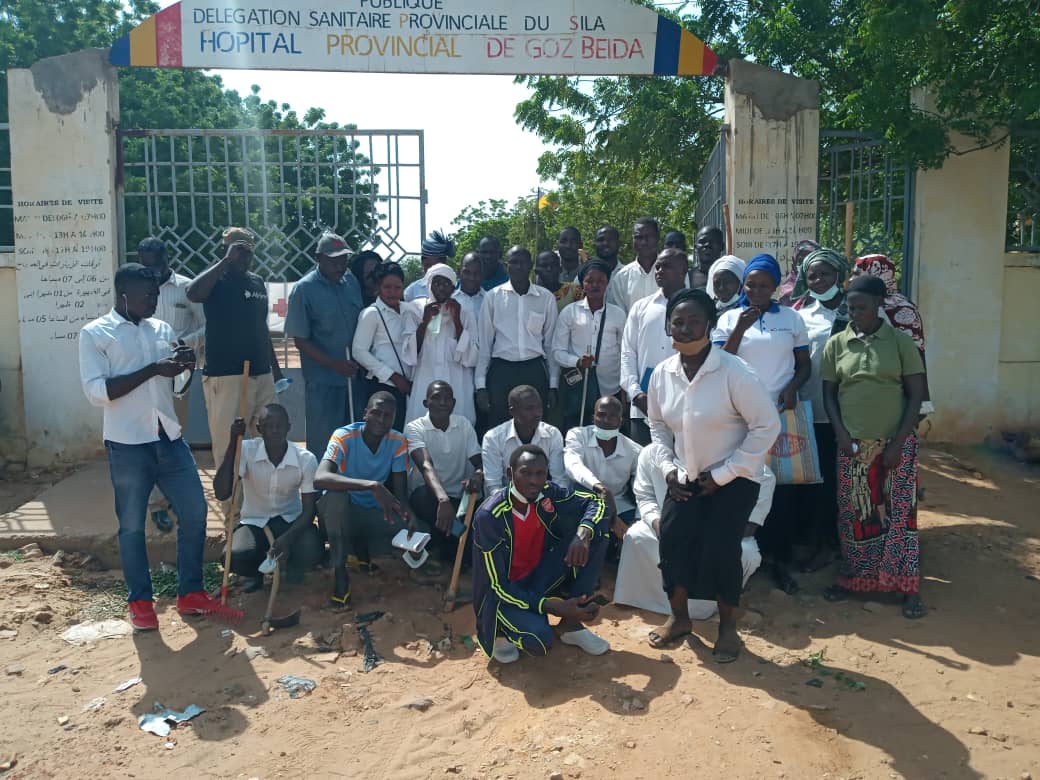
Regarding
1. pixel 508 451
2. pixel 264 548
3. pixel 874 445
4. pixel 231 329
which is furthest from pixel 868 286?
pixel 231 329

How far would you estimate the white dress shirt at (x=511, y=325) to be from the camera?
6.00m

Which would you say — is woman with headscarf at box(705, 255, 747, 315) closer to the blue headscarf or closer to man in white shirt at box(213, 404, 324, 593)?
the blue headscarf

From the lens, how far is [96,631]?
486cm

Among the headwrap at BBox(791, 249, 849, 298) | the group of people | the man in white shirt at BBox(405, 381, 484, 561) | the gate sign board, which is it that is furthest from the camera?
the gate sign board

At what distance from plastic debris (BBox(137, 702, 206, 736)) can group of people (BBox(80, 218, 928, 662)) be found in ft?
3.15

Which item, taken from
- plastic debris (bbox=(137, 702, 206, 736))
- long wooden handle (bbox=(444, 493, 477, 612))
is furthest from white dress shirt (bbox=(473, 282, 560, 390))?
plastic debris (bbox=(137, 702, 206, 736))

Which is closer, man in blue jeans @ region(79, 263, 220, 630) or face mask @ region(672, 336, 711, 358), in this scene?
face mask @ region(672, 336, 711, 358)

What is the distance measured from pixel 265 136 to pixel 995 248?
6.33m

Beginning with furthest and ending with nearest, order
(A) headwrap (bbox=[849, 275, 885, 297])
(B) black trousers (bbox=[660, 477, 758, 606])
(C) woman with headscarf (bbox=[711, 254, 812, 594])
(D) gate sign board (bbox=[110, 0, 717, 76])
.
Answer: (D) gate sign board (bbox=[110, 0, 717, 76]), (C) woman with headscarf (bbox=[711, 254, 812, 594]), (A) headwrap (bbox=[849, 275, 885, 297]), (B) black trousers (bbox=[660, 477, 758, 606])

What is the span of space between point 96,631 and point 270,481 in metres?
1.22

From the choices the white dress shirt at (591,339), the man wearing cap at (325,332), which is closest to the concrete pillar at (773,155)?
the white dress shirt at (591,339)

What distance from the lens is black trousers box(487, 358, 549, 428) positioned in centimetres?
602

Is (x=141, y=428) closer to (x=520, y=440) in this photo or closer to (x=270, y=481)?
(x=270, y=481)

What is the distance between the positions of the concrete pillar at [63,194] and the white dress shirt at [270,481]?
10.4 feet
